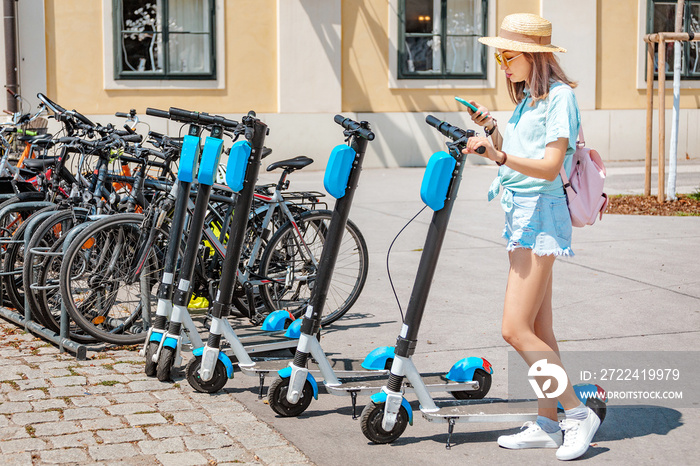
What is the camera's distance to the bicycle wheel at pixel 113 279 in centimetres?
547

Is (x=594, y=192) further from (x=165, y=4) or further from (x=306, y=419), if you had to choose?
(x=165, y=4)

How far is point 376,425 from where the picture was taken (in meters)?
3.97

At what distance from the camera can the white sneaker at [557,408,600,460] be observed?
12.6 feet

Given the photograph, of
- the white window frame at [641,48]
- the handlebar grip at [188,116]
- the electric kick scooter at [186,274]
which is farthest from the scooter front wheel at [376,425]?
the white window frame at [641,48]

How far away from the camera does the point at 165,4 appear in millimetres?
16141

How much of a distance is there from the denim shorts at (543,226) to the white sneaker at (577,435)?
73cm

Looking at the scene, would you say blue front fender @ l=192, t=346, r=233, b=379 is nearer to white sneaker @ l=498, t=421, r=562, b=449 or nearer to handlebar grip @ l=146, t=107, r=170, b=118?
handlebar grip @ l=146, t=107, r=170, b=118

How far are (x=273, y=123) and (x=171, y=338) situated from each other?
12010 millimetres

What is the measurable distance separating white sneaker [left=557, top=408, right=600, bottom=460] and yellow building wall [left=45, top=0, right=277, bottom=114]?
43.1 ft

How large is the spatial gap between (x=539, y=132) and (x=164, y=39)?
Result: 43.8ft

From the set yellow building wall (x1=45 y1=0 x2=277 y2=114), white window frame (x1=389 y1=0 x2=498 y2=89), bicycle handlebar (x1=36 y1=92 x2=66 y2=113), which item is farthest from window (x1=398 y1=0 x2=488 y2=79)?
bicycle handlebar (x1=36 y1=92 x2=66 y2=113)

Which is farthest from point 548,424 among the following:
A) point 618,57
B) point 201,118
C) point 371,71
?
point 618,57

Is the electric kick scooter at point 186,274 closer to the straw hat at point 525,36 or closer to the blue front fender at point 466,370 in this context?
the blue front fender at point 466,370

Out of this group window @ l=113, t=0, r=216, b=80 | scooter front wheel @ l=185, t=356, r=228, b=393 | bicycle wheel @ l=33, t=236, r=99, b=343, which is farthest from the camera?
window @ l=113, t=0, r=216, b=80
